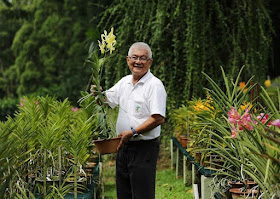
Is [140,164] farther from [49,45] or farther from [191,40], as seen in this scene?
[49,45]

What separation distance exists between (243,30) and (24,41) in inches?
594

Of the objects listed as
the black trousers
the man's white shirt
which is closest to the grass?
the black trousers

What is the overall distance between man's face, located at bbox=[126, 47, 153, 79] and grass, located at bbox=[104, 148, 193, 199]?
2336 mm

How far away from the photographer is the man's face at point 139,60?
3463 millimetres

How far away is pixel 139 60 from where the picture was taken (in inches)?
136

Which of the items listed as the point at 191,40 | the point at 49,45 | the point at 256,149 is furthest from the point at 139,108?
the point at 49,45

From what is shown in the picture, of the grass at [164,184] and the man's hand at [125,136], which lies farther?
the grass at [164,184]

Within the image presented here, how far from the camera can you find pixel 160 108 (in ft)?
11.0

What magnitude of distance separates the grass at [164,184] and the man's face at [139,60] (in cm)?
234

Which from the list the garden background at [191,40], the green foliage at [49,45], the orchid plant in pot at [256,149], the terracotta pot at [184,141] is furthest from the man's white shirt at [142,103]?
the green foliage at [49,45]

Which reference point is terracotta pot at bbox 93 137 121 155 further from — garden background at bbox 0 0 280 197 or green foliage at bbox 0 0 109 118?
green foliage at bbox 0 0 109 118

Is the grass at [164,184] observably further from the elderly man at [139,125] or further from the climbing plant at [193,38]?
the elderly man at [139,125]

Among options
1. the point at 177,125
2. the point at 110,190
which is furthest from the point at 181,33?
the point at 110,190

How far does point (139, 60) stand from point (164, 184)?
3004 mm
